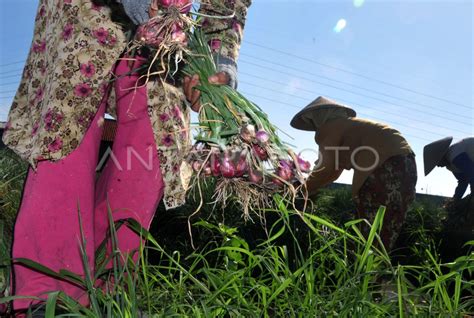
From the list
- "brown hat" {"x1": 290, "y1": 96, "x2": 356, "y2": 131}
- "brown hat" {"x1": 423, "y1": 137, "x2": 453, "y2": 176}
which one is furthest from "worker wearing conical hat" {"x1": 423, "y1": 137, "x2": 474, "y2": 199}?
"brown hat" {"x1": 290, "y1": 96, "x2": 356, "y2": 131}

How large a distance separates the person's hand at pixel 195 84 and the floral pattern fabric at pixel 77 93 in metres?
0.06

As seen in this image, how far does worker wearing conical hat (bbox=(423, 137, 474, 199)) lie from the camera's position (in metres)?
6.20

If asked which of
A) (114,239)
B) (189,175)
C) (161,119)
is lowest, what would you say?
(114,239)

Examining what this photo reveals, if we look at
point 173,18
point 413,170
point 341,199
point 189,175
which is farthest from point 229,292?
point 341,199

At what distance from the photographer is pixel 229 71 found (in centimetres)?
155

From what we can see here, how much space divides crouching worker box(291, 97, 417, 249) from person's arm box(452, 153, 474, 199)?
7.41 ft

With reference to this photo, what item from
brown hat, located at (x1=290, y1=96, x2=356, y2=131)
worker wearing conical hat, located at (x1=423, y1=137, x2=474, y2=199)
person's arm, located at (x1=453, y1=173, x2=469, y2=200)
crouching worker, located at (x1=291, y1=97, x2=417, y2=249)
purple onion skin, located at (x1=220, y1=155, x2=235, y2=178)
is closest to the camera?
purple onion skin, located at (x1=220, y1=155, x2=235, y2=178)

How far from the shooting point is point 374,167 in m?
4.22

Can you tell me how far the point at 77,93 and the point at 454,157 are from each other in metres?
5.78

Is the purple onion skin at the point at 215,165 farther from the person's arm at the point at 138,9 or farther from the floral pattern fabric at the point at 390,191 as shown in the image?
the floral pattern fabric at the point at 390,191

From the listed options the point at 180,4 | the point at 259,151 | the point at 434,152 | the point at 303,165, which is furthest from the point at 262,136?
the point at 434,152

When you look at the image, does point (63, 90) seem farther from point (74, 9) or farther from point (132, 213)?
point (132, 213)

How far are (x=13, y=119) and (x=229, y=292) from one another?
2.75 ft

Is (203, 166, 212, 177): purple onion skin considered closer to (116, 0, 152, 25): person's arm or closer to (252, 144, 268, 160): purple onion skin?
(252, 144, 268, 160): purple onion skin
